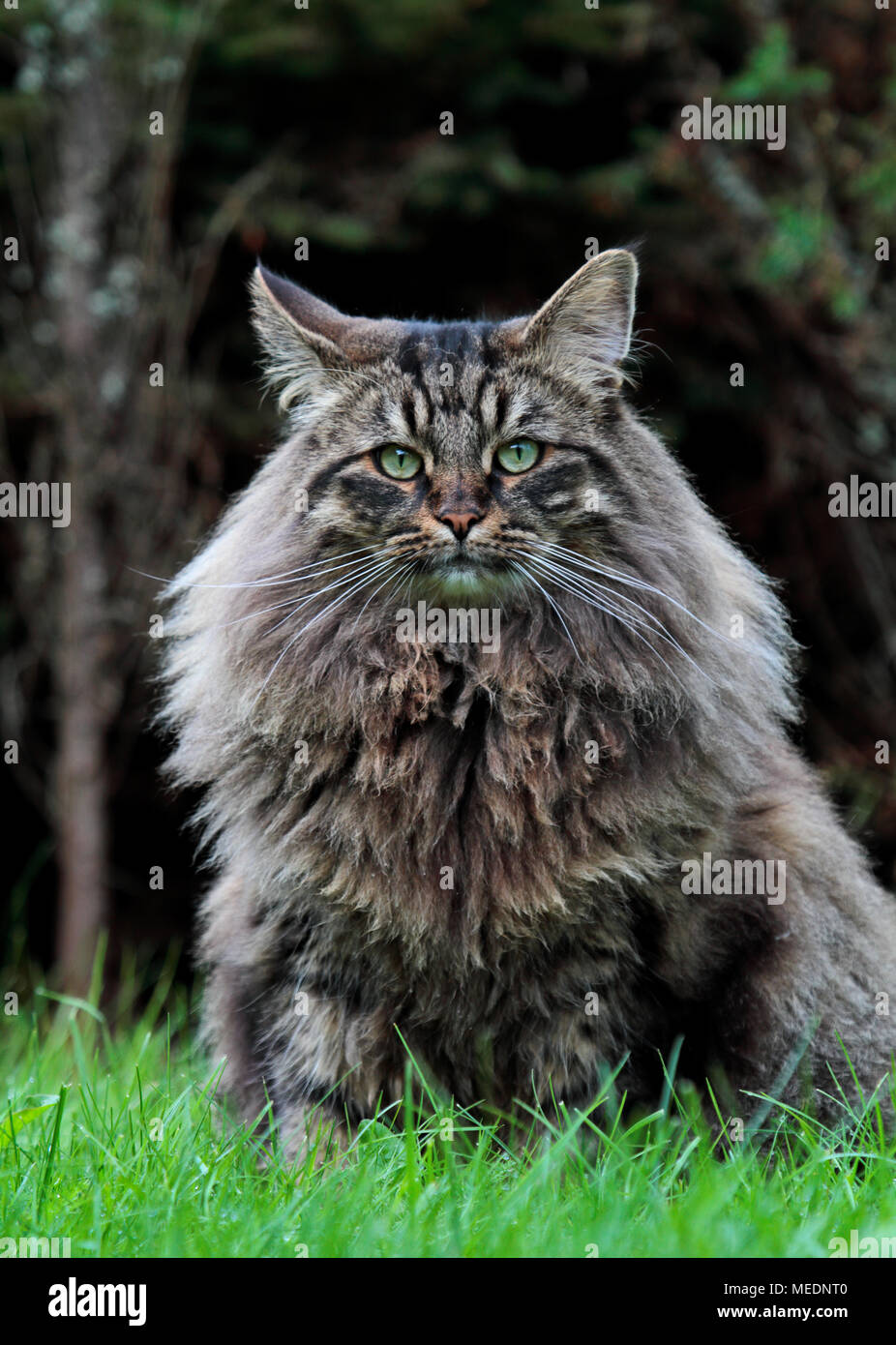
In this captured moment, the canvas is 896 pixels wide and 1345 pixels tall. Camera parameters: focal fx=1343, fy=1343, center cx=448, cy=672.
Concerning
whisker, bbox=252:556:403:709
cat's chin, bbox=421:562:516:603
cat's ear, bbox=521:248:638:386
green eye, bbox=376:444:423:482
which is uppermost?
cat's ear, bbox=521:248:638:386

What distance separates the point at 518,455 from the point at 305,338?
64 cm

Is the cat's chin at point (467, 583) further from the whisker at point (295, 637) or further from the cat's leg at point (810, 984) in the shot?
the cat's leg at point (810, 984)

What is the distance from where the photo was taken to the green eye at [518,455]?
3.29m

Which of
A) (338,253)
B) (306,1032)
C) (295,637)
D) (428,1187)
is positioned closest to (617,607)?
(295,637)

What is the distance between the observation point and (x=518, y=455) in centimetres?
330

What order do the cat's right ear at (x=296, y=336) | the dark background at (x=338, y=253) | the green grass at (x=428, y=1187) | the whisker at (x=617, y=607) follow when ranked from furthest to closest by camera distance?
the dark background at (x=338, y=253), the cat's right ear at (x=296, y=336), the whisker at (x=617, y=607), the green grass at (x=428, y=1187)

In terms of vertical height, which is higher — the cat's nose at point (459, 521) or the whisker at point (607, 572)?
the cat's nose at point (459, 521)

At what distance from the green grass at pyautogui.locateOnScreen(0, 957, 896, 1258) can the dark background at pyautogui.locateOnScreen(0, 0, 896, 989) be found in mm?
3408

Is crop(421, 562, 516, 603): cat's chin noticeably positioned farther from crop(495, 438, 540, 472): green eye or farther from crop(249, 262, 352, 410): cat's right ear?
crop(249, 262, 352, 410): cat's right ear

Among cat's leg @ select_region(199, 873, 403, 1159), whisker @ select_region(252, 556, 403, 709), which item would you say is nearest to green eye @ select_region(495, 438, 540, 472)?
whisker @ select_region(252, 556, 403, 709)

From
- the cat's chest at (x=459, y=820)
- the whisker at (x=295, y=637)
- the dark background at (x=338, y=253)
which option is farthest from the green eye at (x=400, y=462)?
the dark background at (x=338, y=253)

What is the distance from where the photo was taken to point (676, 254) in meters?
6.86

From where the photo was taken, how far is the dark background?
647cm

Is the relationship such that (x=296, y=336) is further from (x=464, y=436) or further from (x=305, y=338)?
(x=464, y=436)
